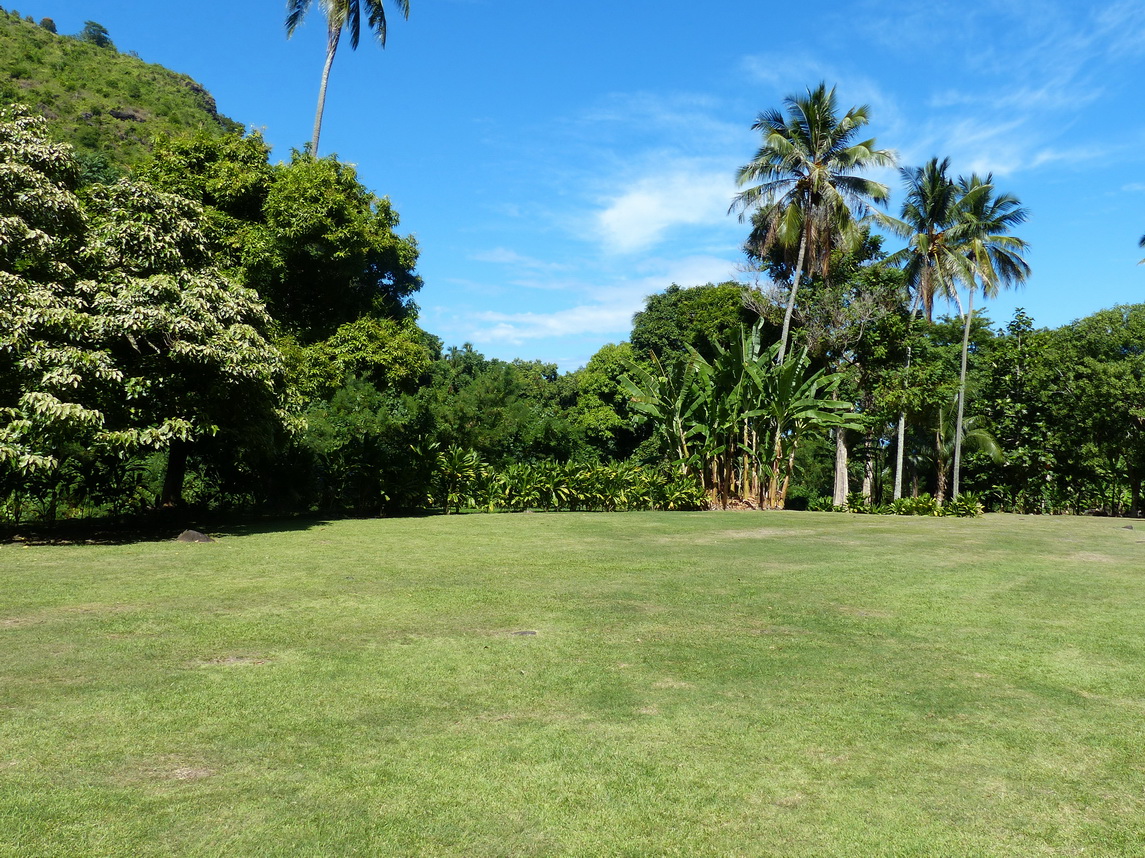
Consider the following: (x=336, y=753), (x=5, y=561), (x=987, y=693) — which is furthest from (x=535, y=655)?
(x=5, y=561)

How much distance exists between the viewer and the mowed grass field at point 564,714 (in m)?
2.98

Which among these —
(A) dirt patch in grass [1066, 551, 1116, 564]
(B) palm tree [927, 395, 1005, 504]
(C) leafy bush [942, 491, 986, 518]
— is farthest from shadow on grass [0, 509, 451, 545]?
(B) palm tree [927, 395, 1005, 504]

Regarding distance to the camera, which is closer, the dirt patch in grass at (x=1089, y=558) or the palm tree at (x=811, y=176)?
the dirt patch in grass at (x=1089, y=558)

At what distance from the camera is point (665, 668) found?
5066 mm

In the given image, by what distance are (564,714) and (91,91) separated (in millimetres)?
51969

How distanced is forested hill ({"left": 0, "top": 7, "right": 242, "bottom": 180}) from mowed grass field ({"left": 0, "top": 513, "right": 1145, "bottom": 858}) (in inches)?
1204

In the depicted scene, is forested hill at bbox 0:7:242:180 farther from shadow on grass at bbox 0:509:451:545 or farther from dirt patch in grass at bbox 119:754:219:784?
dirt patch in grass at bbox 119:754:219:784

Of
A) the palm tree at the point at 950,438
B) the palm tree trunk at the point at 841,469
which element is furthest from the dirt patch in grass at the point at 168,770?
the palm tree at the point at 950,438

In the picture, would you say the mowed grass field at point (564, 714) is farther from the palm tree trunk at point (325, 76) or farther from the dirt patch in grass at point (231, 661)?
the palm tree trunk at point (325, 76)

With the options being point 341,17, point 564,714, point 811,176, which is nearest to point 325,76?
point 341,17

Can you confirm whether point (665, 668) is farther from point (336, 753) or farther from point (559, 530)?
point (559, 530)

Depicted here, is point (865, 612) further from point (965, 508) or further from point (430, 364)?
point (430, 364)

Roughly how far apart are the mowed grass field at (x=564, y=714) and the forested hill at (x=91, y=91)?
100 feet

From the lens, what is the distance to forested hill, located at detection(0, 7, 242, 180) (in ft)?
121
